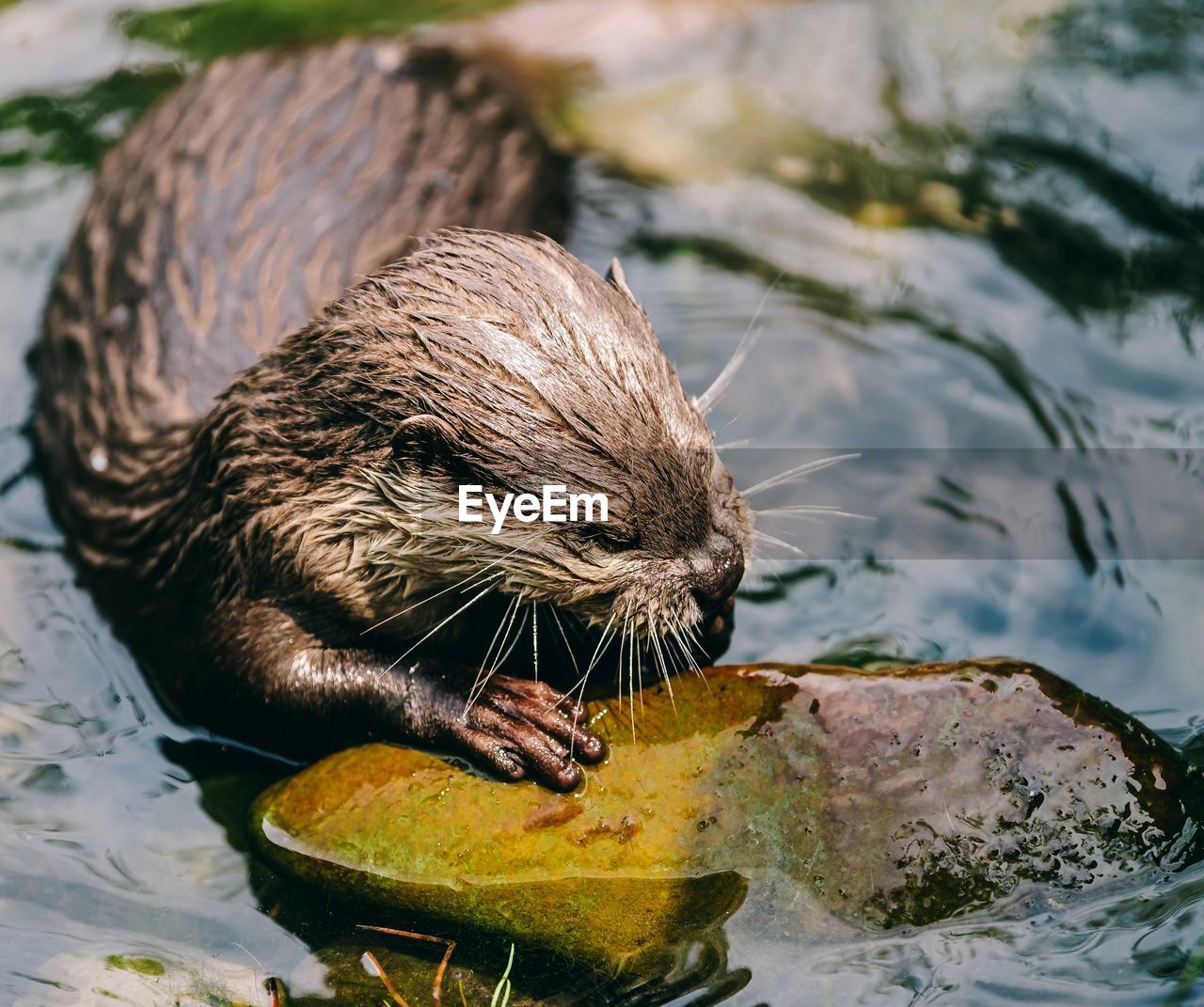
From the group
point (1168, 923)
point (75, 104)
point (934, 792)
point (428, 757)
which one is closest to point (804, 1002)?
point (934, 792)

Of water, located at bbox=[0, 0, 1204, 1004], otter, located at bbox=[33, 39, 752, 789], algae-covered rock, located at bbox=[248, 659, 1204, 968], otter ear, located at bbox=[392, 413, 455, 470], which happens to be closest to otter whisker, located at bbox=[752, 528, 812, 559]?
water, located at bbox=[0, 0, 1204, 1004]

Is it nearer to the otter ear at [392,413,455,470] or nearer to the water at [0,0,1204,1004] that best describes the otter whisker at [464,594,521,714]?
the otter ear at [392,413,455,470]

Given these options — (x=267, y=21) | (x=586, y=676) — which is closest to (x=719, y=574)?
(x=586, y=676)

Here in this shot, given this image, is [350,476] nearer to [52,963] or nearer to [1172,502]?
[52,963]

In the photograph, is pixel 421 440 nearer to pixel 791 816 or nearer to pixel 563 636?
pixel 563 636

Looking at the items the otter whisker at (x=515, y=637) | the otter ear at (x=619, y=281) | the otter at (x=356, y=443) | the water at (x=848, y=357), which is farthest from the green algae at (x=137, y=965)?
the otter ear at (x=619, y=281)

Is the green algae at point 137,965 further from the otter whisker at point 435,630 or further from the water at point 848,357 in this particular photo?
the otter whisker at point 435,630

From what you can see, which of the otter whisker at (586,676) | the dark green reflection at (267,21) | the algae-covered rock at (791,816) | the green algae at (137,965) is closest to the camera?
the algae-covered rock at (791,816)
